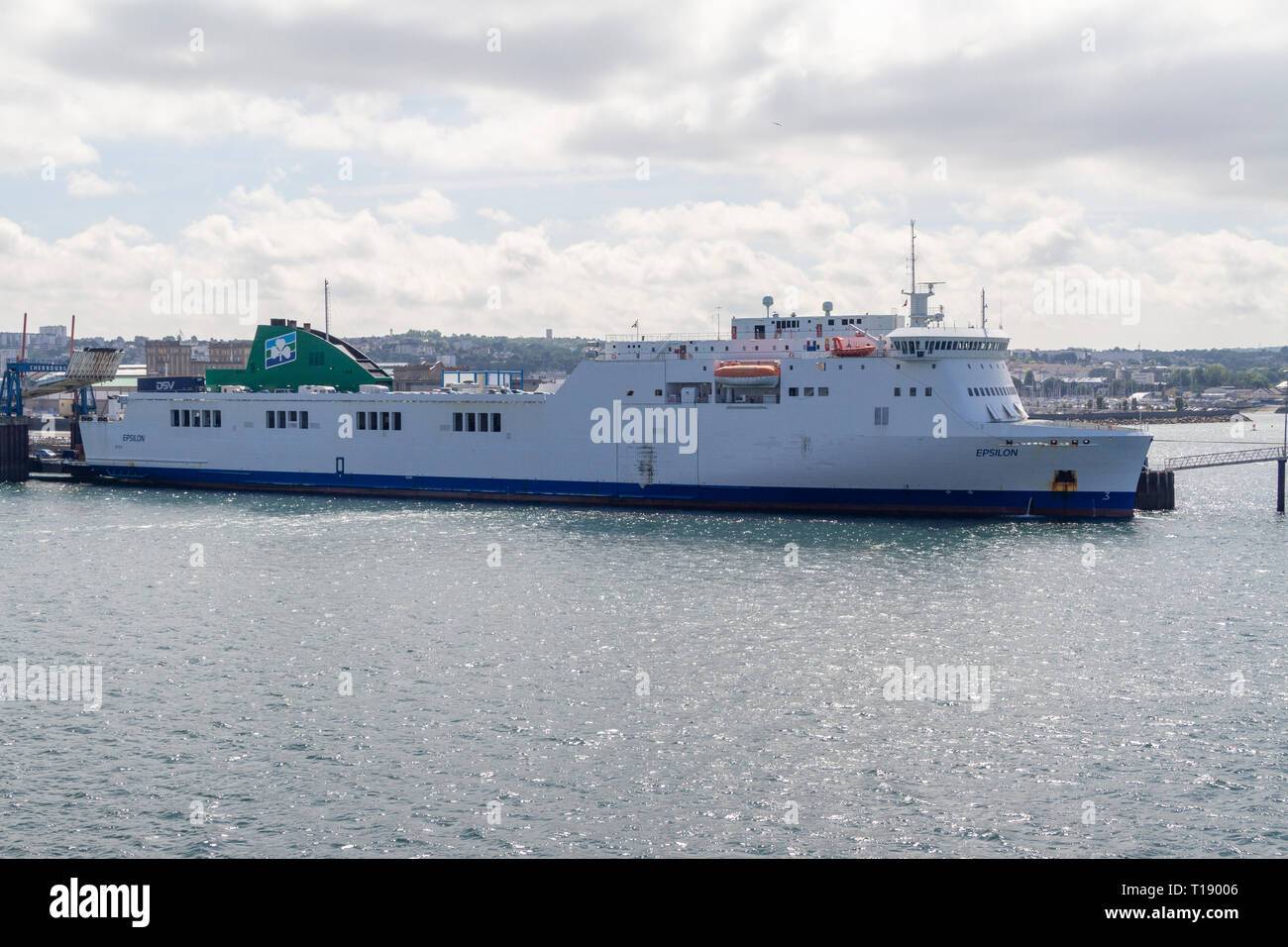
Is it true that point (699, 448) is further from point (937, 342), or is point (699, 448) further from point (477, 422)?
point (477, 422)

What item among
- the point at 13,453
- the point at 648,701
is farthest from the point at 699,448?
the point at 13,453

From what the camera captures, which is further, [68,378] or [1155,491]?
[68,378]

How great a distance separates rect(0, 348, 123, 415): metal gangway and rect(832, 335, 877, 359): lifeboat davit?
4244 cm

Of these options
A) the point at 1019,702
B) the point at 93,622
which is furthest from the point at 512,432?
the point at 1019,702

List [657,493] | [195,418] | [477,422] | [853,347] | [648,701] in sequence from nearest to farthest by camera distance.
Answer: [648,701] < [853,347] < [657,493] < [477,422] < [195,418]

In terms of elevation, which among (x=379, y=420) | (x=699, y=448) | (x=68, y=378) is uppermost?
(x=68, y=378)

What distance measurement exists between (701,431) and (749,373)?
10.6 ft

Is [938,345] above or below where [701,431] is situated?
above

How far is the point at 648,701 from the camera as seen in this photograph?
66.9 ft

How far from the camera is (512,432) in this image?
50.8m

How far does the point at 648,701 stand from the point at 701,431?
90.3 ft

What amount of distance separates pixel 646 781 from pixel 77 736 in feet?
32.3

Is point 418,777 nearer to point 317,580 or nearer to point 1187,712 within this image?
point 1187,712

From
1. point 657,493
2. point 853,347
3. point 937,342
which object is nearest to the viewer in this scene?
point 937,342
